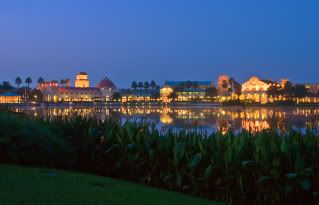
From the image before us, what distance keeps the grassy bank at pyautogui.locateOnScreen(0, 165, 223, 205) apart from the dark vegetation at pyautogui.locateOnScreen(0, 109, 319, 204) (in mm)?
578

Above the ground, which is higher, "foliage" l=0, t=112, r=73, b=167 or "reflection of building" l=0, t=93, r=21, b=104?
"reflection of building" l=0, t=93, r=21, b=104

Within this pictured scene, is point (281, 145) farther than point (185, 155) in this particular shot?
No

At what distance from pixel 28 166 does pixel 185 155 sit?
104 inches

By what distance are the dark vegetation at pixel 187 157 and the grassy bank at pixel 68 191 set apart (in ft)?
1.90

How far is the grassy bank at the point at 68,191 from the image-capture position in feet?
19.5

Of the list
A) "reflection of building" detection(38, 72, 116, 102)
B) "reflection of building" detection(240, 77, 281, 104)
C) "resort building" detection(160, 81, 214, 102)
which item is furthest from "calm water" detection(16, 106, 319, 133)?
"resort building" detection(160, 81, 214, 102)

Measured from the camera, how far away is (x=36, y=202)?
572 cm

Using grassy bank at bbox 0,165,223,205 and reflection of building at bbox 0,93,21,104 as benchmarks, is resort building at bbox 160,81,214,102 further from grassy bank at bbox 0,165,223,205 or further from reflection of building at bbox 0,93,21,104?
grassy bank at bbox 0,165,223,205

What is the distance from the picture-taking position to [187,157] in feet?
27.1

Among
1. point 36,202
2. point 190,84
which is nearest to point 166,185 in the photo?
point 36,202

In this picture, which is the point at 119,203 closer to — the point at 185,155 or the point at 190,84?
the point at 185,155

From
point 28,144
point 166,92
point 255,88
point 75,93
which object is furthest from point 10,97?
point 28,144

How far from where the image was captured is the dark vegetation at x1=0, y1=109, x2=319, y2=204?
A: 750cm

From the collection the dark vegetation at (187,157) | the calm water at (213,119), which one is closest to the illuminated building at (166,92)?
the calm water at (213,119)
